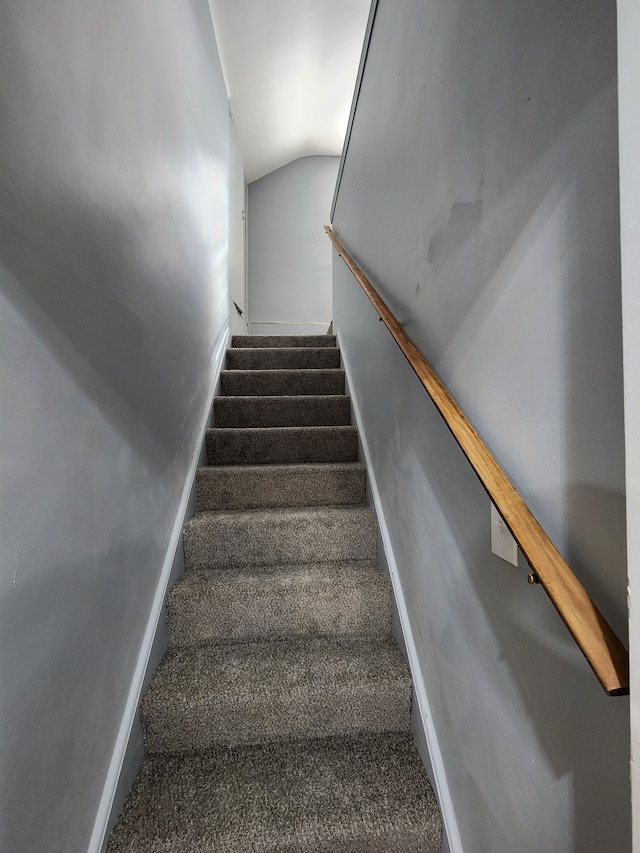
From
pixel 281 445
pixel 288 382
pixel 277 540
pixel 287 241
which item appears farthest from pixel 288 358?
pixel 287 241

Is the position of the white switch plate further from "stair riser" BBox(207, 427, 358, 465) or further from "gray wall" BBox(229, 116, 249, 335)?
"gray wall" BBox(229, 116, 249, 335)

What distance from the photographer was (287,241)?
4301 millimetres

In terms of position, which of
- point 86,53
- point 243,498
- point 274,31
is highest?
point 274,31

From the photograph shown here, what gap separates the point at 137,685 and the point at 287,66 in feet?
12.8

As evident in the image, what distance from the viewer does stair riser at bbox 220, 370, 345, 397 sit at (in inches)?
91.7

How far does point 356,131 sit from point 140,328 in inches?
56.9

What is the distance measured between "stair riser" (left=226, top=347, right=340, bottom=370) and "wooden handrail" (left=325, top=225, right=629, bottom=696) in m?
1.87

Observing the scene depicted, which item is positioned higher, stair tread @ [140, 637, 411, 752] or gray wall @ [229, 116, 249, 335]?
gray wall @ [229, 116, 249, 335]

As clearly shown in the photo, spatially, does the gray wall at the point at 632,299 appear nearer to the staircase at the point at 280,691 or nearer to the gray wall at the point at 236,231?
the staircase at the point at 280,691

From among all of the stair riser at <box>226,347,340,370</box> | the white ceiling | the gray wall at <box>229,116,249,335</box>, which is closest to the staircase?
the stair riser at <box>226,347,340,370</box>

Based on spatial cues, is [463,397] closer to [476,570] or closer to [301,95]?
[476,570]

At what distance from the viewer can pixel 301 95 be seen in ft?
10.8

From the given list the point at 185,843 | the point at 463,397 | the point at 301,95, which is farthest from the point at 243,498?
the point at 301,95

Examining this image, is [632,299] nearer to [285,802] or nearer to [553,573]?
[553,573]
